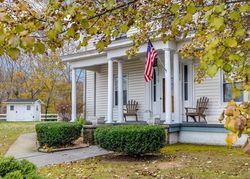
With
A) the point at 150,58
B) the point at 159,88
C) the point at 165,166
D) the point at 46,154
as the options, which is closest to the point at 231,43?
the point at 165,166

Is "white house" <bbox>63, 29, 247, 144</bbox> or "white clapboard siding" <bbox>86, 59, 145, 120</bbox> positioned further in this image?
"white clapboard siding" <bbox>86, 59, 145, 120</bbox>

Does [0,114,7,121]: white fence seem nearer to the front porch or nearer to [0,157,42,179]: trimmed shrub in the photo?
the front porch

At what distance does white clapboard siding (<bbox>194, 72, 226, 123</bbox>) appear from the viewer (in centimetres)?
1444

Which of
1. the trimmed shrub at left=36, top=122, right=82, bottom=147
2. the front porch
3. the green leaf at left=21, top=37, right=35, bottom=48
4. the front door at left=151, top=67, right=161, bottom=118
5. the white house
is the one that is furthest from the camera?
the front door at left=151, top=67, right=161, bottom=118

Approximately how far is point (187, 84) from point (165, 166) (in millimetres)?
7290

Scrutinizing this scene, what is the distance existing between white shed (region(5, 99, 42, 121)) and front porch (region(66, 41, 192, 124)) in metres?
21.7

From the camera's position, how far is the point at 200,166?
28.7 ft

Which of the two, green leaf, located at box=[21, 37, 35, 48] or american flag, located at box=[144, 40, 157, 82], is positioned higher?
american flag, located at box=[144, 40, 157, 82]

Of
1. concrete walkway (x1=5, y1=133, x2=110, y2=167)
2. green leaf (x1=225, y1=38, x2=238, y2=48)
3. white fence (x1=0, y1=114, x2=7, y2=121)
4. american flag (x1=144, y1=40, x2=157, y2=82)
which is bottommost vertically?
concrete walkway (x1=5, y1=133, x2=110, y2=167)

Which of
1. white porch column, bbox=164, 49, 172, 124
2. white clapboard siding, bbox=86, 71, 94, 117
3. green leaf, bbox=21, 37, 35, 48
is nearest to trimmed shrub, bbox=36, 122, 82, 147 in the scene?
white porch column, bbox=164, 49, 172, 124

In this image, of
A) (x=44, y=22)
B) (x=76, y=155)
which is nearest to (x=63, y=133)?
(x=76, y=155)

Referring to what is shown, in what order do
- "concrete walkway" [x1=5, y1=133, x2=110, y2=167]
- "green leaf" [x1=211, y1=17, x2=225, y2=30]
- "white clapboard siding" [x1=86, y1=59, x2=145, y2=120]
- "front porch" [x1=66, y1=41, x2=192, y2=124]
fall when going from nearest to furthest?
"green leaf" [x1=211, y1=17, x2=225, y2=30] → "concrete walkway" [x1=5, y1=133, x2=110, y2=167] → "front porch" [x1=66, y1=41, x2=192, y2=124] → "white clapboard siding" [x1=86, y1=59, x2=145, y2=120]

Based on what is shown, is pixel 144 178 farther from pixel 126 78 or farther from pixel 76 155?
pixel 126 78

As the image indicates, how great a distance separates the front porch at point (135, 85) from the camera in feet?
45.8
